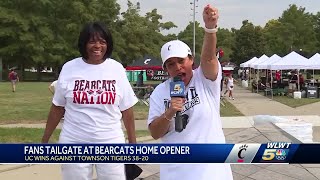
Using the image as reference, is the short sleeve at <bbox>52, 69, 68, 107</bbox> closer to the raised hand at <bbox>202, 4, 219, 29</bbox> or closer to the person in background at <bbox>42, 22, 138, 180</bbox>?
the person in background at <bbox>42, 22, 138, 180</bbox>

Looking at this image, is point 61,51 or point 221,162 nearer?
point 221,162

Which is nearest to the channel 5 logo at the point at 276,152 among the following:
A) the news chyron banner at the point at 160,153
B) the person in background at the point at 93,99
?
the news chyron banner at the point at 160,153

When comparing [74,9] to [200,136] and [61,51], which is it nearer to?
[61,51]

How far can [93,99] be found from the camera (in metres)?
3.22

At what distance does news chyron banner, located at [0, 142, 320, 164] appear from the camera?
8.72 feet

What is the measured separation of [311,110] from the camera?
53.6 feet

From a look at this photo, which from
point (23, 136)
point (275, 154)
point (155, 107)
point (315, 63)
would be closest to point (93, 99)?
point (155, 107)

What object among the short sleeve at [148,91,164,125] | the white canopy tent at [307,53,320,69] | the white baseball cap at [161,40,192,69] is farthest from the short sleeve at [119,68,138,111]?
the white canopy tent at [307,53,320,69]

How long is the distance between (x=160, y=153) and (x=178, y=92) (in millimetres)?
574

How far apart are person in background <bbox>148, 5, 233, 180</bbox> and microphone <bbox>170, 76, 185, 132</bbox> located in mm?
38

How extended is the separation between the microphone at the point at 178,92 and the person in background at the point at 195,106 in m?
0.04

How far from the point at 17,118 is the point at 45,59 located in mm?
40369

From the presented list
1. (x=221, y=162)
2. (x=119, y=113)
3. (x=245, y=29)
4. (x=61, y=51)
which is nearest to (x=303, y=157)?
(x=221, y=162)

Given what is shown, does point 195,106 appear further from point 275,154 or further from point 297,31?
point 297,31
